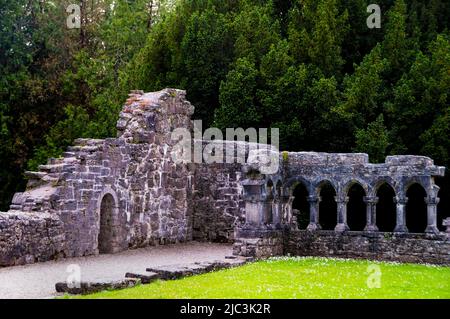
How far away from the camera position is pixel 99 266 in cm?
1694

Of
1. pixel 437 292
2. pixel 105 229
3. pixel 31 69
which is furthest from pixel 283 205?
pixel 31 69

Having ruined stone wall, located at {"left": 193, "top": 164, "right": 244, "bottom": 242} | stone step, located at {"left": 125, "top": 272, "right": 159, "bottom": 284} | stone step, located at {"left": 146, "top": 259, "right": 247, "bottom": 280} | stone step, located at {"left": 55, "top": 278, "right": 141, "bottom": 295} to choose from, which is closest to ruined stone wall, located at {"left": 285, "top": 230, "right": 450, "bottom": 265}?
ruined stone wall, located at {"left": 193, "top": 164, "right": 244, "bottom": 242}

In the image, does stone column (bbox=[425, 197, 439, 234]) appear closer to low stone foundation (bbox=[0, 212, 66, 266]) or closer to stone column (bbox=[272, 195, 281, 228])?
stone column (bbox=[272, 195, 281, 228])

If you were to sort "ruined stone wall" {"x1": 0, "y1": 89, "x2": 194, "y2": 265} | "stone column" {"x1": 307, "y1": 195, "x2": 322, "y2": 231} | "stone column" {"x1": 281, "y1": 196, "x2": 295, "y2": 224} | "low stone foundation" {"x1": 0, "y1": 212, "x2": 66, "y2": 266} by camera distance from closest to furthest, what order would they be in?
1. "low stone foundation" {"x1": 0, "y1": 212, "x2": 66, "y2": 266}
2. "ruined stone wall" {"x1": 0, "y1": 89, "x2": 194, "y2": 265}
3. "stone column" {"x1": 307, "y1": 195, "x2": 322, "y2": 231}
4. "stone column" {"x1": 281, "y1": 196, "x2": 295, "y2": 224}

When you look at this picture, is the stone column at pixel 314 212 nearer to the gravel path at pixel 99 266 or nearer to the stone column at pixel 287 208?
the stone column at pixel 287 208

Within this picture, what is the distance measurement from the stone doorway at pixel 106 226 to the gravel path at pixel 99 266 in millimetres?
462

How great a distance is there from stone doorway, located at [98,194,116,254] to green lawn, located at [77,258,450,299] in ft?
13.1

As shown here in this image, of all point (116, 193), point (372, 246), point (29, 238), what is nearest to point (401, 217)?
point (372, 246)

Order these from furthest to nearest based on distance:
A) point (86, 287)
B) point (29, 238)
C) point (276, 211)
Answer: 1. point (276, 211)
2. point (29, 238)
3. point (86, 287)

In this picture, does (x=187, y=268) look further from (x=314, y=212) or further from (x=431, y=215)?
(x=431, y=215)

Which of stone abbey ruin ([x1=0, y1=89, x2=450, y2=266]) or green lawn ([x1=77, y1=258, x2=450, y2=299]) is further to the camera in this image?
stone abbey ruin ([x1=0, y1=89, x2=450, y2=266])

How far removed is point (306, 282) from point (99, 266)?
15.6 feet

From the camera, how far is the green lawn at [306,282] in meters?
12.8

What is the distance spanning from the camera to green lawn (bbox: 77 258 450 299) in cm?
1282
